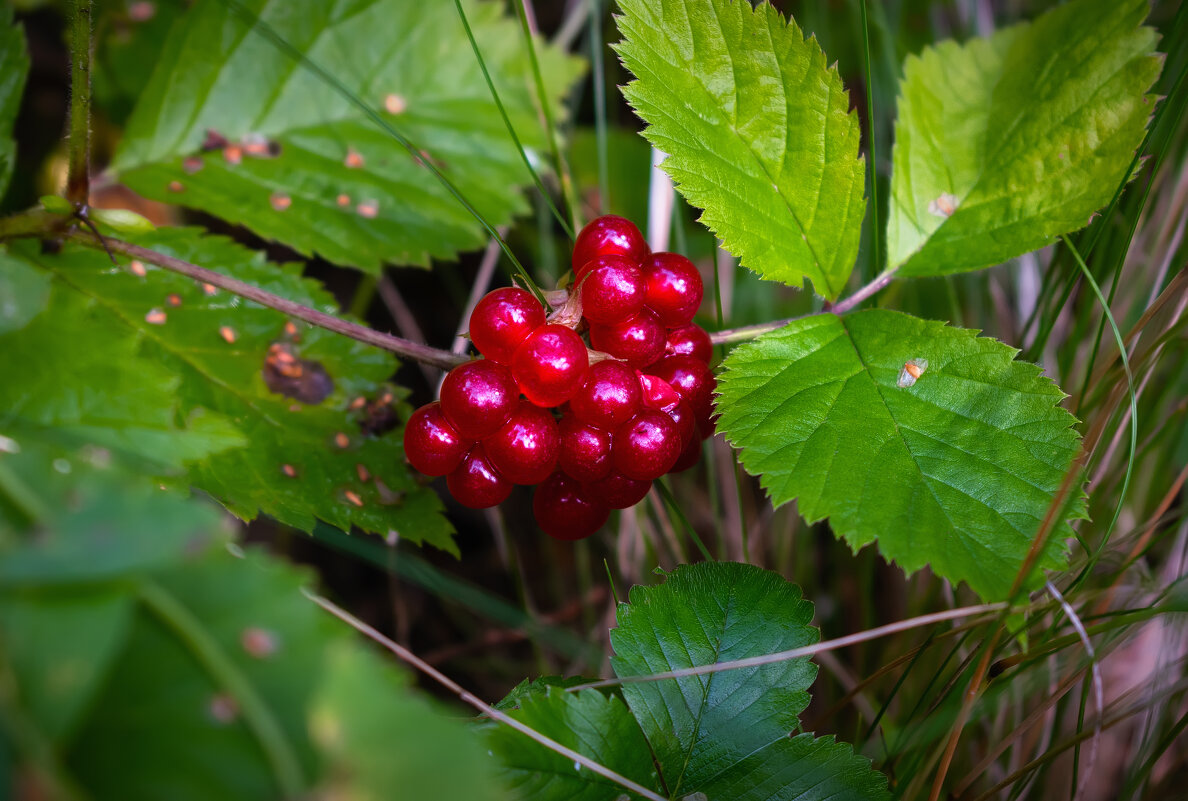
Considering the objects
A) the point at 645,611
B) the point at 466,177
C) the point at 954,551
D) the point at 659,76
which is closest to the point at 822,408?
the point at 954,551

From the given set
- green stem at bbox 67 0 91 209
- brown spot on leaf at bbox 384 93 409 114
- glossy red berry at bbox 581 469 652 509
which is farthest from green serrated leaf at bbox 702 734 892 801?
brown spot on leaf at bbox 384 93 409 114

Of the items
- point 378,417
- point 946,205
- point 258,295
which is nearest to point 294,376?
point 378,417

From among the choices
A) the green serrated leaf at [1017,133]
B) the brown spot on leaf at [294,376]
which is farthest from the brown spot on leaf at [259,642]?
the green serrated leaf at [1017,133]

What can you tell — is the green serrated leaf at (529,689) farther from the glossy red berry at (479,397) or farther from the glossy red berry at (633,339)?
the glossy red berry at (633,339)

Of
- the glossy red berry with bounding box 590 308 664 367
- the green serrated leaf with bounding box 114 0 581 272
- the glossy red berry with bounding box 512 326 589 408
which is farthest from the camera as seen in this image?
the green serrated leaf with bounding box 114 0 581 272

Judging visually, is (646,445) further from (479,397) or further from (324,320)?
(324,320)

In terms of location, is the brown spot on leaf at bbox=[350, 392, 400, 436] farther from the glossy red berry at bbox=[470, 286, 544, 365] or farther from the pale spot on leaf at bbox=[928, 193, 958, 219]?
the pale spot on leaf at bbox=[928, 193, 958, 219]

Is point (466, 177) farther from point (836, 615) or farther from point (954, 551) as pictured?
point (836, 615)
